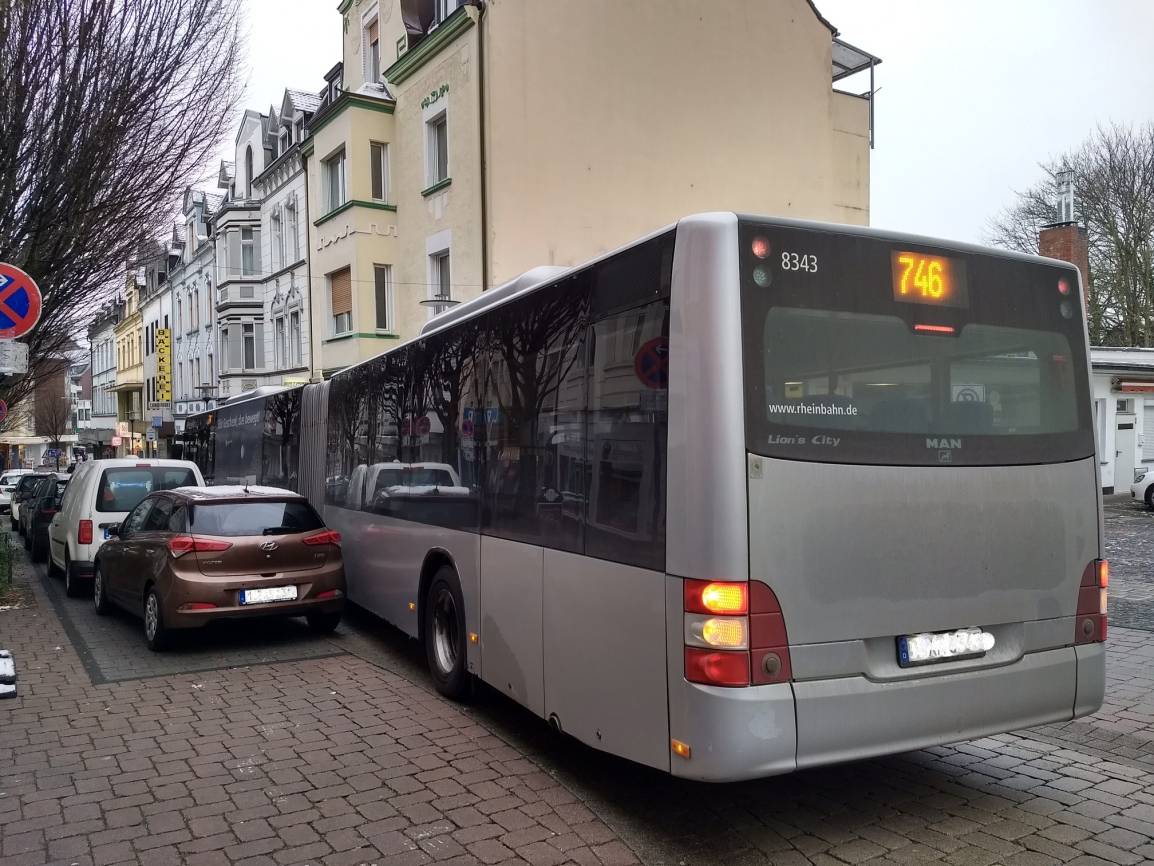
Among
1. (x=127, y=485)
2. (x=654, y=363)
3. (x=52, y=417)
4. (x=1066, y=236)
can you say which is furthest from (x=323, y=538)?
(x=52, y=417)

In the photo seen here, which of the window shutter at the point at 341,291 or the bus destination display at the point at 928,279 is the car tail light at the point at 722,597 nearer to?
the bus destination display at the point at 928,279

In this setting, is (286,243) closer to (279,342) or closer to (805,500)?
(279,342)

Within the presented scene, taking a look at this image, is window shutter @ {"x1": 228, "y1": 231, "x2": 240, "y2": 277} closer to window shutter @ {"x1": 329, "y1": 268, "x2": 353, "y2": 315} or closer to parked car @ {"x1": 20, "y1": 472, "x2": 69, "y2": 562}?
window shutter @ {"x1": 329, "y1": 268, "x2": 353, "y2": 315}

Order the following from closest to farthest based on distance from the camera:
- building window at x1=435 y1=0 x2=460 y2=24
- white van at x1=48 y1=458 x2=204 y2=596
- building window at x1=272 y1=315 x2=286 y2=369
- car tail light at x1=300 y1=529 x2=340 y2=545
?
1. car tail light at x1=300 y1=529 x2=340 y2=545
2. white van at x1=48 y1=458 x2=204 y2=596
3. building window at x1=435 y1=0 x2=460 y2=24
4. building window at x1=272 y1=315 x2=286 y2=369

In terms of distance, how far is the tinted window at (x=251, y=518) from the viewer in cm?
899

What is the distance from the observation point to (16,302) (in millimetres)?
8758

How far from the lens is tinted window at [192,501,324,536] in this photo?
8.99 m

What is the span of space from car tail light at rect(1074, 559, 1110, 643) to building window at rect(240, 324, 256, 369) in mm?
34129

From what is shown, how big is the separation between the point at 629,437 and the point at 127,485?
997 cm

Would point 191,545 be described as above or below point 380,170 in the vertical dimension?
below

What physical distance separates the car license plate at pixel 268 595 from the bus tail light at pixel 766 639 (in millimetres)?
6124

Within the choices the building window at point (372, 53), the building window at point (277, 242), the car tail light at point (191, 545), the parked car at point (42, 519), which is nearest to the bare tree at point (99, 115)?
the parked car at point (42, 519)

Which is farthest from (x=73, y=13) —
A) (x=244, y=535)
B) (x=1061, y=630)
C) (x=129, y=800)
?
(x=1061, y=630)

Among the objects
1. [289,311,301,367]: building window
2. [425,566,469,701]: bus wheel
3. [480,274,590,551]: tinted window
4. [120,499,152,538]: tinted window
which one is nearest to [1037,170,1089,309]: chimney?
[289,311,301,367]: building window
